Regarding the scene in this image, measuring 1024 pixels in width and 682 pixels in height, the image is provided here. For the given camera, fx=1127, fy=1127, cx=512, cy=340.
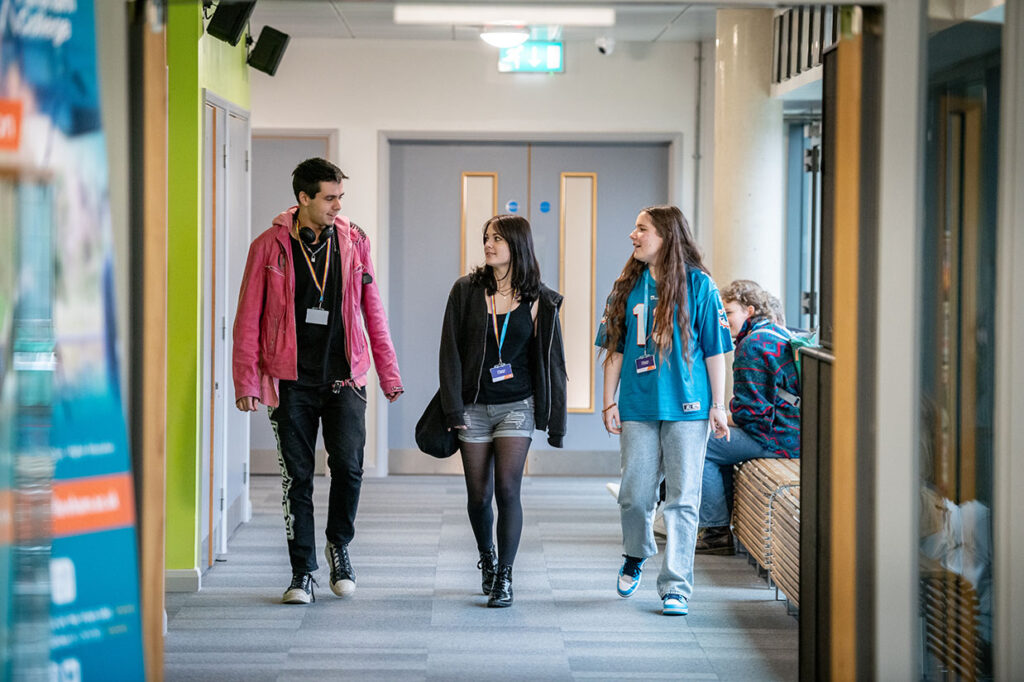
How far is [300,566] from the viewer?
4.30m

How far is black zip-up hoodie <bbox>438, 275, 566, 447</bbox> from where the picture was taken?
416 centimetres

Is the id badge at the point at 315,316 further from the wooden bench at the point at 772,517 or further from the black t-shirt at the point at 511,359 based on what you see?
the wooden bench at the point at 772,517

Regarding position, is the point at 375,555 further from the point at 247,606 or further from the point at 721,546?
the point at 721,546

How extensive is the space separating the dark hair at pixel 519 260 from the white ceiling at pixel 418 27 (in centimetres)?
230

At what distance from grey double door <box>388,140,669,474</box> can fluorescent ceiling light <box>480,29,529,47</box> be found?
92 centimetres

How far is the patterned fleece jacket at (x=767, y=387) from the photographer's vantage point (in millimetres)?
4836

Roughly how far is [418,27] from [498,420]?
330cm

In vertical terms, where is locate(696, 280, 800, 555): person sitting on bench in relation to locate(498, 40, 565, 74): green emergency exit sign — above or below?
below

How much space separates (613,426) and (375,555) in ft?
4.86

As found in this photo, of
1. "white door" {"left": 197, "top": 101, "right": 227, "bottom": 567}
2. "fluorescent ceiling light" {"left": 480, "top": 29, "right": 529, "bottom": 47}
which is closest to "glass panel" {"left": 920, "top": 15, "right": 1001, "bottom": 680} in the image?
"white door" {"left": 197, "top": 101, "right": 227, "bottom": 567}

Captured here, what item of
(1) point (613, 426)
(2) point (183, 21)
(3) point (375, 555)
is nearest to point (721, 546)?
(1) point (613, 426)

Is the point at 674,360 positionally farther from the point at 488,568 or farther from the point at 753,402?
the point at 488,568

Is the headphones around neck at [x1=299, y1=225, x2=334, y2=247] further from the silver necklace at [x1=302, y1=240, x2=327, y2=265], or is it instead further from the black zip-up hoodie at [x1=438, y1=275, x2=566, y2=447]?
the black zip-up hoodie at [x1=438, y1=275, x2=566, y2=447]

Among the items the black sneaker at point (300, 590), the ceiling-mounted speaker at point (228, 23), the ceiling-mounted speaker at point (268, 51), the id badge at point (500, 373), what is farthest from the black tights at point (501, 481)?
the ceiling-mounted speaker at point (268, 51)
